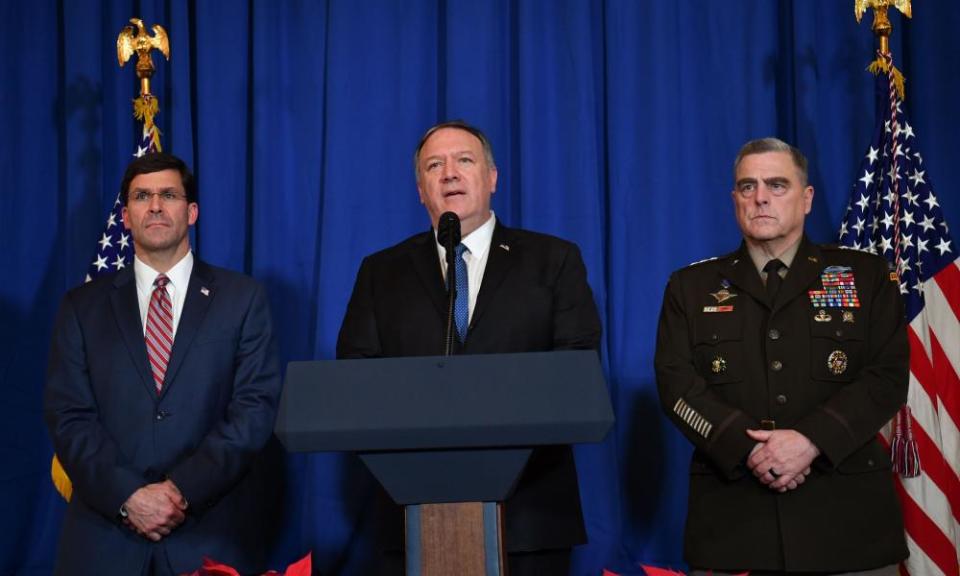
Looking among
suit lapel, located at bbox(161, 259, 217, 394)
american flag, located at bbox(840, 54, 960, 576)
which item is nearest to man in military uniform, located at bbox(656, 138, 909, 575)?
american flag, located at bbox(840, 54, 960, 576)

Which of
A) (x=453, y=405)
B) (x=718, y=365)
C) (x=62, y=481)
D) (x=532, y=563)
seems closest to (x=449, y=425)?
(x=453, y=405)

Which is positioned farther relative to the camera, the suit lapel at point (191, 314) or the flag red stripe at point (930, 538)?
the flag red stripe at point (930, 538)

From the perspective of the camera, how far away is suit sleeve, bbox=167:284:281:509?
114 inches

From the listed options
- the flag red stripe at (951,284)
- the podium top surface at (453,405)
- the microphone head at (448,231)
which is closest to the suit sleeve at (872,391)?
the flag red stripe at (951,284)

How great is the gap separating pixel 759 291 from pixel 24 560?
3173mm

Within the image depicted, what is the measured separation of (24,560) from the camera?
4.36 metres

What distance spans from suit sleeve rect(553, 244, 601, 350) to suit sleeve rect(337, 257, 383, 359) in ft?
1.56

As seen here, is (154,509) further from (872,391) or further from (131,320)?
(872,391)

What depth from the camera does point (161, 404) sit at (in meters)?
3.02

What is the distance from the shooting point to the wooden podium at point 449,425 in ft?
5.04

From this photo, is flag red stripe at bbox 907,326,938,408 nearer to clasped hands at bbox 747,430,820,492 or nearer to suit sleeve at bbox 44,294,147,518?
clasped hands at bbox 747,430,820,492

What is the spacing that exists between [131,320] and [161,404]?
0.27m

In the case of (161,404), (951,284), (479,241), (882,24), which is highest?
(882,24)

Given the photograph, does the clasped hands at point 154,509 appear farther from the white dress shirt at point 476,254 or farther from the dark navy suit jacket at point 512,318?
the white dress shirt at point 476,254
